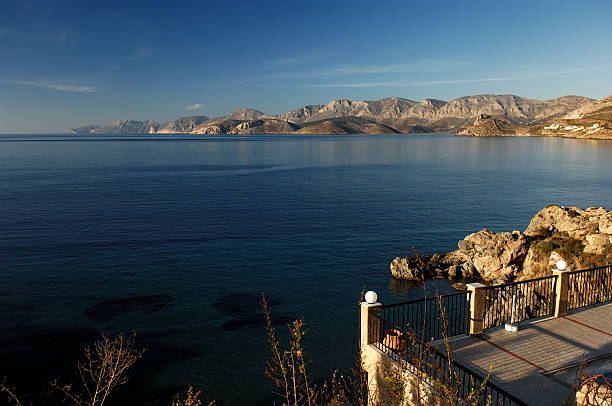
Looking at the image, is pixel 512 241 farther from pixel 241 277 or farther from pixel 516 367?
pixel 516 367

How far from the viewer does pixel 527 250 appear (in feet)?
105

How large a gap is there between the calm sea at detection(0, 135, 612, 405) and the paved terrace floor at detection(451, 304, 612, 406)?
31.8 feet

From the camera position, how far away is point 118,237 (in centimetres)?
4097

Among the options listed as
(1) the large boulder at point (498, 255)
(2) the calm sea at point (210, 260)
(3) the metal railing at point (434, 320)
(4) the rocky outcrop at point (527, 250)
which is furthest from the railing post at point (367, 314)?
(1) the large boulder at point (498, 255)

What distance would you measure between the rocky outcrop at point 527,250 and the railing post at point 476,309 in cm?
1460

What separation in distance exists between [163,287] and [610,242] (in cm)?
3055

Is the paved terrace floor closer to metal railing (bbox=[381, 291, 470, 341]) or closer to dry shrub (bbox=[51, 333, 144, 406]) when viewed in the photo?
metal railing (bbox=[381, 291, 470, 341])

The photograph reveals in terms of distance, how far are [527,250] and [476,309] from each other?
22968 millimetres

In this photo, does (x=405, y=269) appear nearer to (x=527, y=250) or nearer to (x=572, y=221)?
(x=527, y=250)

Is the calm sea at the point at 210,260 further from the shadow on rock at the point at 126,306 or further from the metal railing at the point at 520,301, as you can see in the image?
the metal railing at the point at 520,301

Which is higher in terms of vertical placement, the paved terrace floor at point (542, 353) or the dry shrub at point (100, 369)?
the paved terrace floor at point (542, 353)

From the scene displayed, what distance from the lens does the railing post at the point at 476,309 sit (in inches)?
494

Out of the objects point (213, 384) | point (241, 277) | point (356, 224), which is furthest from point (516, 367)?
point (356, 224)

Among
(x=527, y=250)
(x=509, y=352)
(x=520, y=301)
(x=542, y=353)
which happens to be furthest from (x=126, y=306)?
(x=527, y=250)
